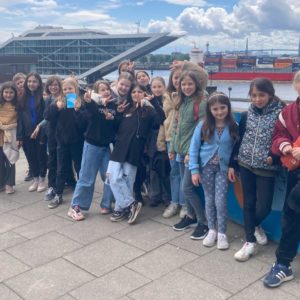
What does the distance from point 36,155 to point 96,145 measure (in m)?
1.55

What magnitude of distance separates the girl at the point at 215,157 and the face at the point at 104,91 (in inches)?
49.3

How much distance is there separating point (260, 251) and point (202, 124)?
48.4 inches

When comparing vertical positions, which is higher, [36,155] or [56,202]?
[36,155]

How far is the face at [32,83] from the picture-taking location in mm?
5398

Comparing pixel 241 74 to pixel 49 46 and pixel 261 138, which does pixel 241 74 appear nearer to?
pixel 49 46

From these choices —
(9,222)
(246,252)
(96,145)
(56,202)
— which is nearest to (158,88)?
(96,145)

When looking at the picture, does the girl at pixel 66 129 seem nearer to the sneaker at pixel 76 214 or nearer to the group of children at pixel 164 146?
the group of children at pixel 164 146

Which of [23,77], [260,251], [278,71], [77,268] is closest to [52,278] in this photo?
[77,268]

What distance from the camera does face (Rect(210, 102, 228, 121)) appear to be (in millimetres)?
3529

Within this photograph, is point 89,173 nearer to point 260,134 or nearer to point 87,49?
point 260,134

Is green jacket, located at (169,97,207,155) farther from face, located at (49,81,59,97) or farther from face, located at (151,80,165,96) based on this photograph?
face, located at (49,81,59,97)

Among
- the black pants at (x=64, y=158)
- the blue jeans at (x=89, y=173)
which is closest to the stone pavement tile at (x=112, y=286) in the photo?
the blue jeans at (x=89, y=173)

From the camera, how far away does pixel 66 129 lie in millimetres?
4945

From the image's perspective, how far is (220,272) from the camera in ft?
10.7
